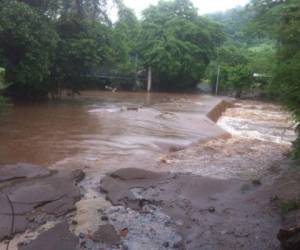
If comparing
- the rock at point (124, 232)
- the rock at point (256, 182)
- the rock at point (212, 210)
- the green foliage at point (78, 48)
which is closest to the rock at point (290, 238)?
the rock at point (212, 210)

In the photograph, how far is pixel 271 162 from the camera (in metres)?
7.73

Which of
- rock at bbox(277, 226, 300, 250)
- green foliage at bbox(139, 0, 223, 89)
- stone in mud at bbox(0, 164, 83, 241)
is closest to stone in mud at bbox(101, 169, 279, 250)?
rock at bbox(277, 226, 300, 250)

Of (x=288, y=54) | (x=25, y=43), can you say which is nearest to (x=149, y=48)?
(x=25, y=43)

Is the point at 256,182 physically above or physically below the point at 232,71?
below

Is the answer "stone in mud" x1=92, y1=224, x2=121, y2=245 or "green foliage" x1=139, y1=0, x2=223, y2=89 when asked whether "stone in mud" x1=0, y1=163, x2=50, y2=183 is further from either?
"green foliage" x1=139, y1=0, x2=223, y2=89

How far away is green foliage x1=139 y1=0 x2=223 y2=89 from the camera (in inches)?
998

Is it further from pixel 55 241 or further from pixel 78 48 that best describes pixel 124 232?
pixel 78 48

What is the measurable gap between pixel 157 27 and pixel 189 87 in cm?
572

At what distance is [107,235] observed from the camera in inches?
161

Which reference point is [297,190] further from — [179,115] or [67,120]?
[179,115]

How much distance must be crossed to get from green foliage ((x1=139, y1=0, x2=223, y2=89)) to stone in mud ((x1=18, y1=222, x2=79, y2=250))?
854 inches

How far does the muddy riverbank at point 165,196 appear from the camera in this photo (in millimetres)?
4062

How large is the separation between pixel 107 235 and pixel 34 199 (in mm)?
1267

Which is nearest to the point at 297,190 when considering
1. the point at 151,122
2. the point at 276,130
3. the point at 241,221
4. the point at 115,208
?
the point at 241,221
